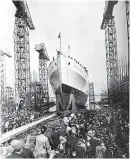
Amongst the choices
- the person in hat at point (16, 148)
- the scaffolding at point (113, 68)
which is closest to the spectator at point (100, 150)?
the scaffolding at point (113, 68)

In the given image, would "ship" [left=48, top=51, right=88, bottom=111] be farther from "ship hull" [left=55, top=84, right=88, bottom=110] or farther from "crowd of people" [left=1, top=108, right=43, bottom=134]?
"crowd of people" [left=1, top=108, right=43, bottom=134]

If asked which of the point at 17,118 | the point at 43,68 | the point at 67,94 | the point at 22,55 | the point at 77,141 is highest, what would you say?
the point at 22,55

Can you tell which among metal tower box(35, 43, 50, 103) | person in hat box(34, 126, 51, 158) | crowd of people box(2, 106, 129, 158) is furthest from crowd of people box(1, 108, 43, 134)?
person in hat box(34, 126, 51, 158)

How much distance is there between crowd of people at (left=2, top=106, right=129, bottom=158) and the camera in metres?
2.55

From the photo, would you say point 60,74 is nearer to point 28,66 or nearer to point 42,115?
point 28,66

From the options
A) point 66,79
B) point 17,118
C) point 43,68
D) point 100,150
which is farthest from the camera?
point 66,79

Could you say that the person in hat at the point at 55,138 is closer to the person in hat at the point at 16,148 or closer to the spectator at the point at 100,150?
the person in hat at the point at 16,148

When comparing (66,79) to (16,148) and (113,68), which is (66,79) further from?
(16,148)

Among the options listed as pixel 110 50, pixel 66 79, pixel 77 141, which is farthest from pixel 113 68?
pixel 66 79

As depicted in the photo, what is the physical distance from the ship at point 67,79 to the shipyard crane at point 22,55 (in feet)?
2.65

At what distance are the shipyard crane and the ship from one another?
31.8 inches

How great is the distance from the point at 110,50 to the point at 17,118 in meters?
1.95

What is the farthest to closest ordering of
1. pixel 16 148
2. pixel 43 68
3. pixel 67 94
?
pixel 67 94 → pixel 43 68 → pixel 16 148

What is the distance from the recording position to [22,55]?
3.85 m
